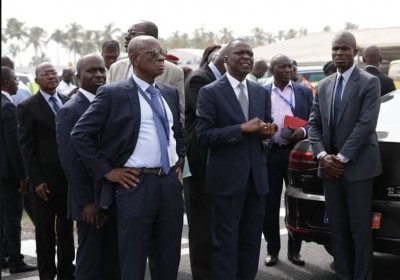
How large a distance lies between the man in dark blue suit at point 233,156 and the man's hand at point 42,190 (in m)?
1.43

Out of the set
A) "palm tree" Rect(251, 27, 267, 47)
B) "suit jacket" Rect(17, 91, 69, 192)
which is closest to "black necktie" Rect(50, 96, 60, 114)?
"suit jacket" Rect(17, 91, 69, 192)

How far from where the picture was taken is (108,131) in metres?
4.55

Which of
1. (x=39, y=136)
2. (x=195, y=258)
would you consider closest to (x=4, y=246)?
(x=39, y=136)

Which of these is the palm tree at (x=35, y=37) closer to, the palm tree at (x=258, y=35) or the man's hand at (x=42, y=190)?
the palm tree at (x=258, y=35)

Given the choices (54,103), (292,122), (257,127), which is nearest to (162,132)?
(257,127)

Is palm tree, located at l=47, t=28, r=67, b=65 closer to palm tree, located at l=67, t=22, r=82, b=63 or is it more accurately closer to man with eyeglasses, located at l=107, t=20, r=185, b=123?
palm tree, located at l=67, t=22, r=82, b=63

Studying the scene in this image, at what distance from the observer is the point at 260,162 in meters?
5.38

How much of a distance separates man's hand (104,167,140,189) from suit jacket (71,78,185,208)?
0.23 feet

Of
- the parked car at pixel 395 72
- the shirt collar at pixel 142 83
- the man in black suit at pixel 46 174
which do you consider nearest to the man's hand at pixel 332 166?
the shirt collar at pixel 142 83

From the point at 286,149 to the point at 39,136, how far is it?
229 centimetres

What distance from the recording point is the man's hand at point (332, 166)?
17.3 feet

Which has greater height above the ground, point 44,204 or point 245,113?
point 245,113

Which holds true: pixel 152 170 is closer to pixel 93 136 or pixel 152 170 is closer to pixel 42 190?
pixel 93 136

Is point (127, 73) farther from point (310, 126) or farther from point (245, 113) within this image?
point (310, 126)
